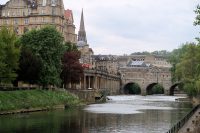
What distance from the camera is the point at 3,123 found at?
6316 cm

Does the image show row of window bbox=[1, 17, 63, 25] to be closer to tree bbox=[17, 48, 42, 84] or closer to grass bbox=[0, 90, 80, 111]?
grass bbox=[0, 90, 80, 111]

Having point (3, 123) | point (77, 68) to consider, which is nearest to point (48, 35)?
point (77, 68)

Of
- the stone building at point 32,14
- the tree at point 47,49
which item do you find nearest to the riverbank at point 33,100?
the tree at point 47,49

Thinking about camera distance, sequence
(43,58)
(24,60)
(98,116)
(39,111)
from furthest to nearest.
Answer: (43,58)
(24,60)
(39,111)
(98,116)

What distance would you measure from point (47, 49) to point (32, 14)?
201 ft

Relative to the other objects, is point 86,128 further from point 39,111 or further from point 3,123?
point 39,111

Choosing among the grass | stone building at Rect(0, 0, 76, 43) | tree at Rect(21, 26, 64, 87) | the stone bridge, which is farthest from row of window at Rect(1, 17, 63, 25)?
tree at Rect(21, 26, 64, 87)

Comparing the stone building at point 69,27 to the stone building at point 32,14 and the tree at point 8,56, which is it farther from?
the tree at point 8,56

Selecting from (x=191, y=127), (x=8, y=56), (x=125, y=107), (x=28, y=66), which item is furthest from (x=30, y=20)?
(x=191, y=127)

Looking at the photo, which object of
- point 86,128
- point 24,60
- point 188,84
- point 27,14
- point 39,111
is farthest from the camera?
point 27,14

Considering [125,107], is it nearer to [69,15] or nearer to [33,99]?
[33,99]

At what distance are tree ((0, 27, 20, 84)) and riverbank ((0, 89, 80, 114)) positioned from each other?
292cm

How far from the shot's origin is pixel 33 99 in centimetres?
9075

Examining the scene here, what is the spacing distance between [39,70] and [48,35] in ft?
31.8
